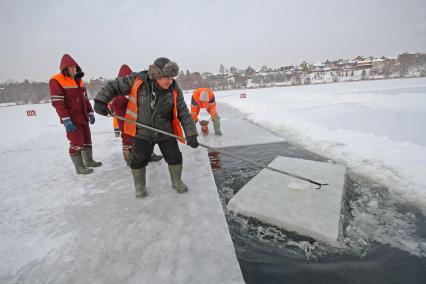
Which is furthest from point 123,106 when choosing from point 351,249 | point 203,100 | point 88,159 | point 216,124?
point 351,249

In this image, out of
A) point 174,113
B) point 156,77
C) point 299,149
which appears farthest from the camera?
point 299,149

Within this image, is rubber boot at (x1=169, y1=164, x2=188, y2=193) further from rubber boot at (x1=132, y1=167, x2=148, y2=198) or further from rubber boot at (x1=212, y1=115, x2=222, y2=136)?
rubber boot at (x1=212, y1=115, x2=222, y2=136)

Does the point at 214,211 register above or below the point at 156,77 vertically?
below

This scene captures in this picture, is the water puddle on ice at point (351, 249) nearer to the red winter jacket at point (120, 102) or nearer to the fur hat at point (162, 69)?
the fur hat at point (162, 69)

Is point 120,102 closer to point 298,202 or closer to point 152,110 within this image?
point 152,110

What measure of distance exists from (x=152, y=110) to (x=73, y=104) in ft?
5.27

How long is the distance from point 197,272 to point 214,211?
762mm

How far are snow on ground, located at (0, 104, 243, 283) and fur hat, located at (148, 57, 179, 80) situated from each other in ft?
4.52

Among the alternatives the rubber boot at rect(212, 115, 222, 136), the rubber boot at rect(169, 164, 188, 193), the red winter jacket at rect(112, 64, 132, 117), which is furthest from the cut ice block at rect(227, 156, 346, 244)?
the rubber boot at rect(212, 115, 222, 136)

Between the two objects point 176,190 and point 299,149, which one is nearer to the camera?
point 176,190

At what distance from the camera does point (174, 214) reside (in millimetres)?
2279

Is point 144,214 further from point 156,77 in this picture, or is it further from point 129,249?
point 156,77

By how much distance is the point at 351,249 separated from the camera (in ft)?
5.78

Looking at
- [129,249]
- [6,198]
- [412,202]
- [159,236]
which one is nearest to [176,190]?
[159,236]
